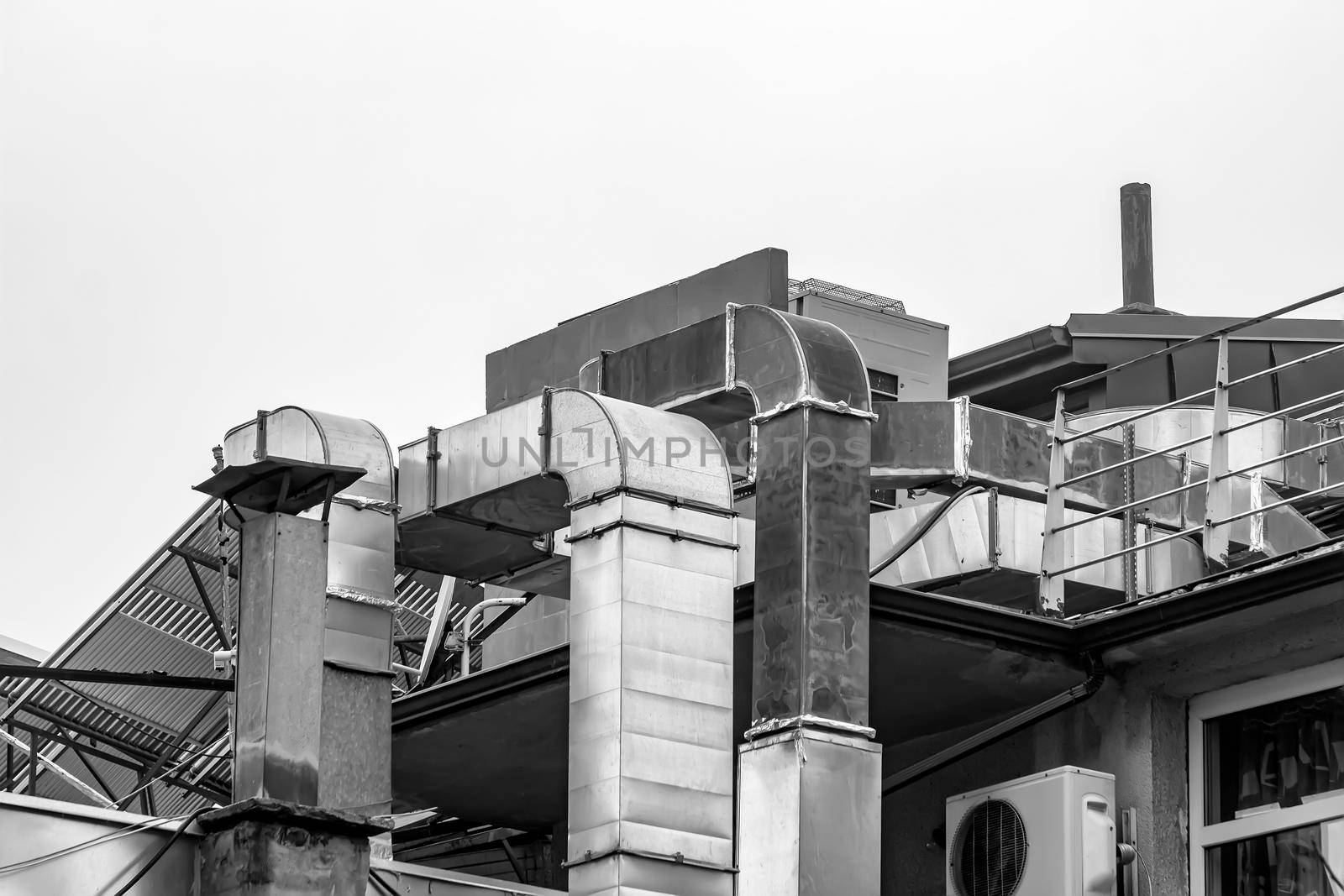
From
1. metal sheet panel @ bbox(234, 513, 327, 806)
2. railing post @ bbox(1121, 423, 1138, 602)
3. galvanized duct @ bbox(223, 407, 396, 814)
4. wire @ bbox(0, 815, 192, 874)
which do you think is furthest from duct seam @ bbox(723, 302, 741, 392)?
wire @ bbox(0, 815, 192, 874)

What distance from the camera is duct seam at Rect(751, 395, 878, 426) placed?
11.9 m

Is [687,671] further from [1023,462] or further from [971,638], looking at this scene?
[1023,462]

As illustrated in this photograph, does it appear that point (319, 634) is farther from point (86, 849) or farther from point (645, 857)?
point (645, 857)

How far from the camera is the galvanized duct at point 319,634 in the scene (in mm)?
10820

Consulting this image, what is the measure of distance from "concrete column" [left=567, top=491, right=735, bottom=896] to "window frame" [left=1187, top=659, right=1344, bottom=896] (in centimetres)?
292

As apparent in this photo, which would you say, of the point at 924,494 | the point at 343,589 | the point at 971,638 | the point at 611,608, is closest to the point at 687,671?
the point at 611,608

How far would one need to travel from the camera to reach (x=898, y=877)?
1403 centimetres

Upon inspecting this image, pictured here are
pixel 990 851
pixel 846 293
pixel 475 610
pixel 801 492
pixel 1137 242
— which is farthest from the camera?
pixel 1137 242

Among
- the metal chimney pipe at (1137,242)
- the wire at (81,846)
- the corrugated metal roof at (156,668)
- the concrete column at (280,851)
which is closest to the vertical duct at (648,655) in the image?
the concrete column at (280,851)

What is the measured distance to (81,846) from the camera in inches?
402

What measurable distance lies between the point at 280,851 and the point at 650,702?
2.16m

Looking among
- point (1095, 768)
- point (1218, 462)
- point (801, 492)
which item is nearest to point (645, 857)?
point (801, 492)

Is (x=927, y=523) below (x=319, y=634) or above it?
above

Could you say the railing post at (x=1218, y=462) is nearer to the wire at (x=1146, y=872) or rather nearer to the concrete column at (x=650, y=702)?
the wire at (x=1146, y=872)
